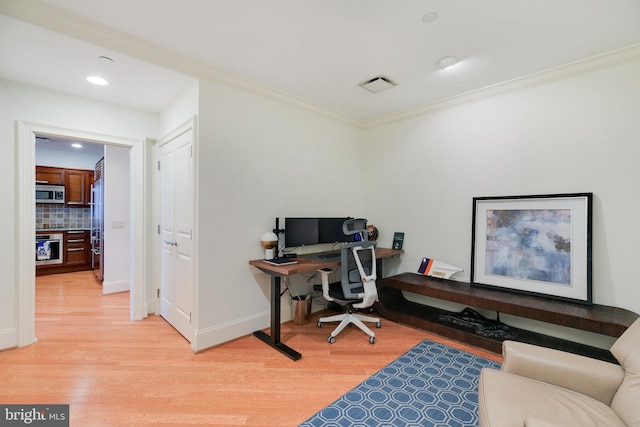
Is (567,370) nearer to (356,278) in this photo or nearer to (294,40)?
(356,278)

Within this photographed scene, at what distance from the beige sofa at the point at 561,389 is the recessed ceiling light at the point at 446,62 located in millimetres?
2206

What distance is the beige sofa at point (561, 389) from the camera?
1.22 meters

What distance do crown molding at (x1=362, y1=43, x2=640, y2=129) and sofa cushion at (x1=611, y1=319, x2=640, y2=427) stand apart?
7.24 feet

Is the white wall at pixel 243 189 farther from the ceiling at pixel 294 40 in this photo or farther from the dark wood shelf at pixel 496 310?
the dark wood shelf at pixel 496 310

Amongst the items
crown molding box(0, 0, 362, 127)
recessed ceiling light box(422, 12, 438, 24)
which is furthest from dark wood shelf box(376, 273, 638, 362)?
crown molding box(0, 0, 362, 127)

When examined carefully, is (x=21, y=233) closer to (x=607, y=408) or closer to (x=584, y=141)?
(x=607, y=408)

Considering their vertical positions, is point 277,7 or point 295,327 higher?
point 277,7

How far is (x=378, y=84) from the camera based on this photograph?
9.56 feet

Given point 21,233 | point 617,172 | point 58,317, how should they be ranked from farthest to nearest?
point 58,317 < point 21,233 < point 617,172

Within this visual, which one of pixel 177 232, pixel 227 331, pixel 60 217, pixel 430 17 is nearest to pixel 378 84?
pixel 430 17

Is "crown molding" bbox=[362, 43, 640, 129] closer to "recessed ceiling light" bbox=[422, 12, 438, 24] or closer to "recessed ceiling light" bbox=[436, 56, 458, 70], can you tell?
"recessed ceiling light" bbox=[436, 56, 458, 70]

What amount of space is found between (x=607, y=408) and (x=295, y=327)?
98.9 inches

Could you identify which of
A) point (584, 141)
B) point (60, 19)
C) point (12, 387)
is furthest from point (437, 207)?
point (12, 387)

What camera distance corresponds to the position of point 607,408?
1.32 m
